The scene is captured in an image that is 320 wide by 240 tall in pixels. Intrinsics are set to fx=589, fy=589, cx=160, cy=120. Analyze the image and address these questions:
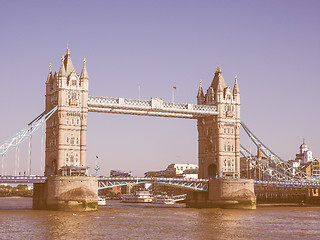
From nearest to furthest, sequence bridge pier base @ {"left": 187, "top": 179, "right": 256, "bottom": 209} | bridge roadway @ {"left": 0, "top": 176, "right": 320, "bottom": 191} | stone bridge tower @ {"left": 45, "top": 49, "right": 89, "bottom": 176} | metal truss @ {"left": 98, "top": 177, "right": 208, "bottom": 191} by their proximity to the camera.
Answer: bridge roadway @ {"left": 0, "top": 176, "right": 320, "bottom": 191} → stone bridge tower @ {"left": 45, "top": 49, "right": 89, "bottom": 176} → metal truss @ {"left": 98, "top": 177, "right": 208, "bottom": 191} → bridge pier base @ {"left": 187, "top": 179, "right": 256, "bottom": 209}

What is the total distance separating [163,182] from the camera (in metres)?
115

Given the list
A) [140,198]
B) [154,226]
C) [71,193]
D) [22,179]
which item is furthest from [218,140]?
[154,226]

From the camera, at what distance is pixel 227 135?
126 m

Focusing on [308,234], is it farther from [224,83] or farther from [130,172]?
[224,83]

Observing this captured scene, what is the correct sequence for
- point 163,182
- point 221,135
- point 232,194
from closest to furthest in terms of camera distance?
1. point 163,182
2. point 232,194
3. point 221,135

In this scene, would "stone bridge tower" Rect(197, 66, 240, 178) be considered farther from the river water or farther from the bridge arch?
the river water

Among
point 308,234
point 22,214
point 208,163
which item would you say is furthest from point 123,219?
point 208,163

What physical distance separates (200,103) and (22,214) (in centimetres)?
5265

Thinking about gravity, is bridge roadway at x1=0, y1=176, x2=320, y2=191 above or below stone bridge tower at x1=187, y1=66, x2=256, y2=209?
below

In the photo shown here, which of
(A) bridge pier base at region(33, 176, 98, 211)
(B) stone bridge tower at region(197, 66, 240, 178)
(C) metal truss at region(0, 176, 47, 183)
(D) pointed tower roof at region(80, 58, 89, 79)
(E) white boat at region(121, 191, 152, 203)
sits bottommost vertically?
(E) white boat at region(121, 191, 152, 203)

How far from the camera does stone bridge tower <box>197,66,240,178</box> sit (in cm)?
12438

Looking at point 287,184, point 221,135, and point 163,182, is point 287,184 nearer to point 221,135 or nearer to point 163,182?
point 221,135

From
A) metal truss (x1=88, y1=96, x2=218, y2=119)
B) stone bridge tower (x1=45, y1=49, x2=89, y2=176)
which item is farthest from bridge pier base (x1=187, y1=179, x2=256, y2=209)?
stone bridge tower (x1=45, y1=49, x2=89, y2=176)

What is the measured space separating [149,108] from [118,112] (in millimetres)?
6258
